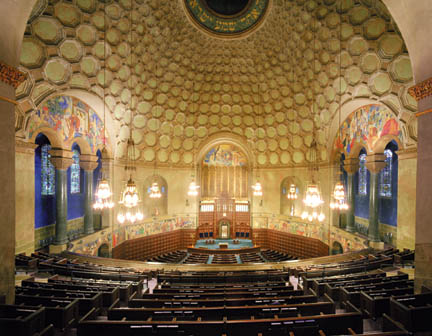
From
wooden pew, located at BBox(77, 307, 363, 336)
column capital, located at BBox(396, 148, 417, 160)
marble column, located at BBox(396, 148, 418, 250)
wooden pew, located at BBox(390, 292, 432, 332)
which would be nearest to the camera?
wooden pew, located at BBox(77, 307, 363, 336)

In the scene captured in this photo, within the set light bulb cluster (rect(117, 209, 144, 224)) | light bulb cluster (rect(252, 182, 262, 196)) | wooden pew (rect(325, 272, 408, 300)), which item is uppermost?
light bulb cluster (rect(252, 182, 262, 196))

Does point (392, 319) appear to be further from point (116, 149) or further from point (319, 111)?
point (116, 149)

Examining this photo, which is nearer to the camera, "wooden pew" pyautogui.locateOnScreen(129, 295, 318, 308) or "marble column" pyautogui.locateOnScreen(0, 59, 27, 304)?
"marble column" pyautogui.locateOnScreen(0, 59, 27, 304)

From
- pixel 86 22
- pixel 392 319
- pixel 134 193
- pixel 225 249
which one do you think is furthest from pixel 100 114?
pixel 392 319

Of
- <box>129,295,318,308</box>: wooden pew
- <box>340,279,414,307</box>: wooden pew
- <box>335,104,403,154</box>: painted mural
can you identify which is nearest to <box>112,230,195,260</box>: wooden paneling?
<box>129,295,318,308</box>: wooden pew

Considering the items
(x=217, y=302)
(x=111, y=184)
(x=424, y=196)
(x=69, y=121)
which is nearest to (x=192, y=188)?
(x=111, y=184)

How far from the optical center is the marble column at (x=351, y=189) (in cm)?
1706

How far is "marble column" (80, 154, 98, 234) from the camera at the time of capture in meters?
16.3

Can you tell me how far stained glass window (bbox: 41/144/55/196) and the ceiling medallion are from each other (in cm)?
1440

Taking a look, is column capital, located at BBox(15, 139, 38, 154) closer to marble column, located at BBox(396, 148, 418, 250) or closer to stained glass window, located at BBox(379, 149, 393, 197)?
marble column, located at BBox(396, 148, 418, 250)

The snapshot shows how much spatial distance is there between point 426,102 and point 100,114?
17.6 meters

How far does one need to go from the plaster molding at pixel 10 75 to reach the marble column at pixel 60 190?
921cm

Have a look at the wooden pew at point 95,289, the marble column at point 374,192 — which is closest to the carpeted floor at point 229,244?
the marble column at point 374,192

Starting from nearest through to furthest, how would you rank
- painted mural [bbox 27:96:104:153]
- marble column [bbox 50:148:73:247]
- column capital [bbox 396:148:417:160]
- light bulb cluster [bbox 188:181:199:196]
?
column capital [bbox 396:148:417:160] < painted mural [bbox 27:96:104:153] < marble column [bbox 50:148:73:247] < light bulb cluster [bbox 188:181:199:196]
